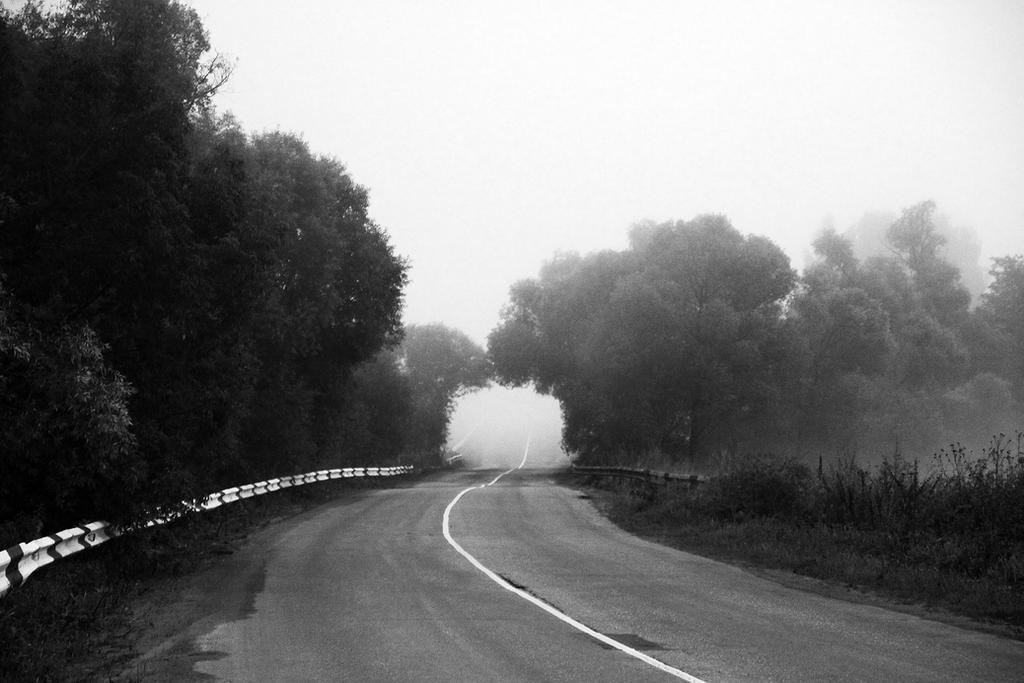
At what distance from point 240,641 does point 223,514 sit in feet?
51.5

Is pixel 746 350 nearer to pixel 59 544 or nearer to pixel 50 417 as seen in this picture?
pixel 50 417

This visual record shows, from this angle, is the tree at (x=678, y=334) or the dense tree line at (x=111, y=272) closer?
the dense tree line at (x=111, y=272)

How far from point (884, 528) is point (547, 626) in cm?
973

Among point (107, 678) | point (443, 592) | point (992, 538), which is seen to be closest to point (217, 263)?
point (443, 592)

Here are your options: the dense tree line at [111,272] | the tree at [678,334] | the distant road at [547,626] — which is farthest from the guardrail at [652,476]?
the dense tree line at [111,272]

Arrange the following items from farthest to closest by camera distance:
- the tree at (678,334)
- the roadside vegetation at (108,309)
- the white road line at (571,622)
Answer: the tree at (678,334) → the roadside vegetation at (108,309) → the white road line at (571,622)

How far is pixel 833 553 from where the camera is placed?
18.6 meters

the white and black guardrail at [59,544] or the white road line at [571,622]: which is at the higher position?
the white and black guardrail at [59,544]

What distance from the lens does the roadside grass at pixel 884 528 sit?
15.2 meters

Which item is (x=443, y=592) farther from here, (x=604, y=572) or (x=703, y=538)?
(x=703, y=538)

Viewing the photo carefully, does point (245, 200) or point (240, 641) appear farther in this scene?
point (245, 200)

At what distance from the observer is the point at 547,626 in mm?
12008

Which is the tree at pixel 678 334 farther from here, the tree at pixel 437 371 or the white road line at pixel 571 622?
the white road line at pixel 571 622

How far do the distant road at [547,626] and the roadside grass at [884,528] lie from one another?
1329 millimetres
